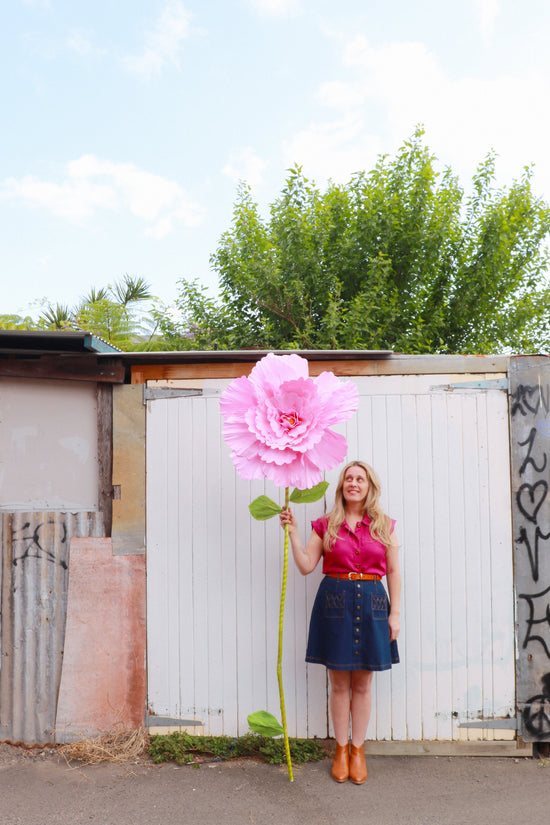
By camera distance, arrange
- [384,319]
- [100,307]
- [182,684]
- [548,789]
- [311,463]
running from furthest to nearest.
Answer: [100,307], [384,319], [182,684], [548,789], [311,463]

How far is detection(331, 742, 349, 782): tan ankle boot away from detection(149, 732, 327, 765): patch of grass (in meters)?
0.24

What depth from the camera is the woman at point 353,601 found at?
3422mm

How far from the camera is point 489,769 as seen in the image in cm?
367

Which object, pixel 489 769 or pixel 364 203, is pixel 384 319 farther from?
pixel 489 769

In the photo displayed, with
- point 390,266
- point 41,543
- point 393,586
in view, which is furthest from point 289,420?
point 390,266

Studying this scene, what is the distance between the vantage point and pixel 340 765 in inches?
138

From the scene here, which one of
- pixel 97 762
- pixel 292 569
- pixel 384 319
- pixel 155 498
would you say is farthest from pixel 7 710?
pixel 384 319

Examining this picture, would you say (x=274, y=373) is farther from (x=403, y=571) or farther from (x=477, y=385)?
(x=403, y=571)

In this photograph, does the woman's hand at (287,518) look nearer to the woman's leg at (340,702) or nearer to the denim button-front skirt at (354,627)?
the denim button-front skirt at (354,627)

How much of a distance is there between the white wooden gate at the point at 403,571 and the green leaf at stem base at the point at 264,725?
568mm

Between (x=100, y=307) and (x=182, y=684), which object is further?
(x=100, y=307)

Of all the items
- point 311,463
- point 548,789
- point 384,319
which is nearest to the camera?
point 311,463

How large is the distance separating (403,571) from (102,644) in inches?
84.8

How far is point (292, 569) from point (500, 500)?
152 cm
